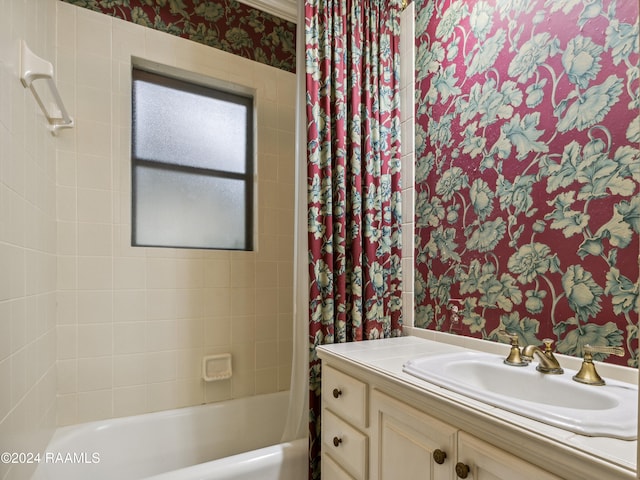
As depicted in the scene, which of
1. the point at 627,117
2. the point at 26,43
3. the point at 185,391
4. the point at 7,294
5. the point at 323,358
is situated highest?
the point at 26,43

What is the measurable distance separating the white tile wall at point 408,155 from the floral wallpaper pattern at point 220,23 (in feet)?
2.63

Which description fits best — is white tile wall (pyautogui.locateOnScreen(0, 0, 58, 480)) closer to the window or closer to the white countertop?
the window

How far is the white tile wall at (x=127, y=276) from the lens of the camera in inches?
64.7

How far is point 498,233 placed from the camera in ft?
4.11

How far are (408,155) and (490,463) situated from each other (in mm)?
1280

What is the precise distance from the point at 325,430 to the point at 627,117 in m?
1.37

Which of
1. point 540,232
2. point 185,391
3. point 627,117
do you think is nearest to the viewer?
point 627,117

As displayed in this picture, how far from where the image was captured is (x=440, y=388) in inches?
34.2

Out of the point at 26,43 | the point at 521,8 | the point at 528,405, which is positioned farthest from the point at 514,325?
the point at 26,43

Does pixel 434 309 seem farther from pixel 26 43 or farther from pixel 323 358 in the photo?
pixel 26 43

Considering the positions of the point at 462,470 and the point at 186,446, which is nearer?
the point at 462,470

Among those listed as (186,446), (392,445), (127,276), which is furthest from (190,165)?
(392,445)

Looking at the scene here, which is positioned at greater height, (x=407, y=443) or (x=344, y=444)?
(x=407, y=443)

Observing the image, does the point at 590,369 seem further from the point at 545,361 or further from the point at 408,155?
the point at 408,155
